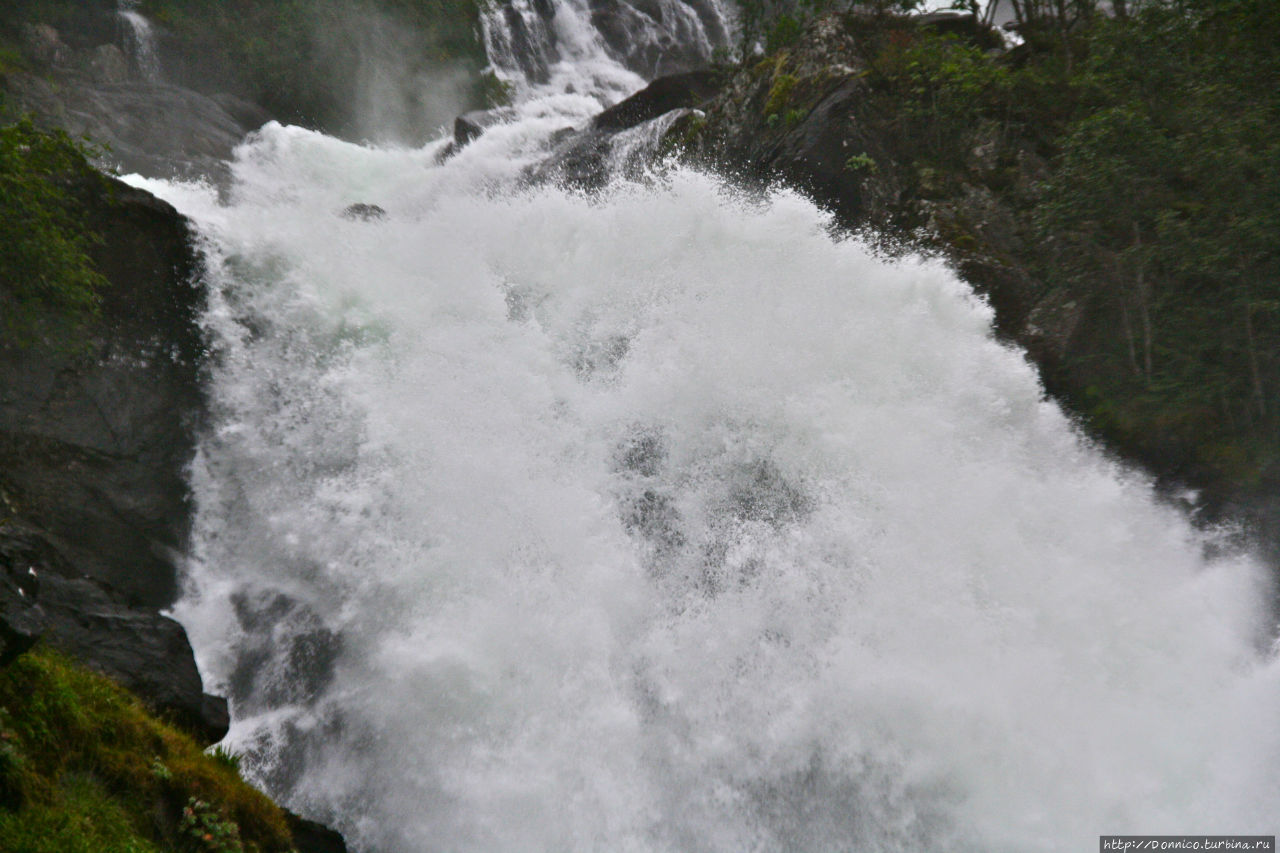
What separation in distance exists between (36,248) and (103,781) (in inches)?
220

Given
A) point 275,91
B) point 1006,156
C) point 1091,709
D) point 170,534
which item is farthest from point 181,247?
point 275,91

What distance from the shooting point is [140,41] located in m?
21.3

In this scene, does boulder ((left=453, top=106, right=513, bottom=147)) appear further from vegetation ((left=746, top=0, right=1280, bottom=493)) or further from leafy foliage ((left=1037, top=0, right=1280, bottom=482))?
leafy foliage ((left=1037, top=0, right=1280, bottom=482))

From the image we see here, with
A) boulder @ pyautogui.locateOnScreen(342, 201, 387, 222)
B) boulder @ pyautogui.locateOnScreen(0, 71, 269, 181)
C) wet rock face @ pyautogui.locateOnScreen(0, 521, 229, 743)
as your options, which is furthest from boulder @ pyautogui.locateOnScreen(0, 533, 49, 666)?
boulder @ pyautogui.locateOnScreen(0, 71, 269, 181)

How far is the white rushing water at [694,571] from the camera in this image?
6.71 meters

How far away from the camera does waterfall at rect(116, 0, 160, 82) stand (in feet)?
68.9

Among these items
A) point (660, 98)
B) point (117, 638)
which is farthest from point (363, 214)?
point (117, 638)

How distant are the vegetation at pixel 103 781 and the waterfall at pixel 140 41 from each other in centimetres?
2405

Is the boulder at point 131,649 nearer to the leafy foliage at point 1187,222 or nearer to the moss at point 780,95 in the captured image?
the leafy foliage at point 1187,222

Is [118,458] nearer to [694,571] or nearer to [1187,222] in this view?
[694,571]

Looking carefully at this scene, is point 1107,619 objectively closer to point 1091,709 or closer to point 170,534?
point 1091,709

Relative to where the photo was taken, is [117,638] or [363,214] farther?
[363,214]

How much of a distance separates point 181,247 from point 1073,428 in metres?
13.3

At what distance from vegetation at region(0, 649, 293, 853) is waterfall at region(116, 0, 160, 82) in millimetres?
24052
